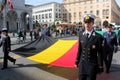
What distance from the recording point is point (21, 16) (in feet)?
234

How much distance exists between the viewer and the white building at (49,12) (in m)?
141

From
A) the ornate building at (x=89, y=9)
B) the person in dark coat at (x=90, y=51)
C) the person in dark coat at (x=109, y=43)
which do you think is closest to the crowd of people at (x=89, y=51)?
the person in dark coat at (x=90, y=51)

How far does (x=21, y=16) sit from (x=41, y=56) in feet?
205

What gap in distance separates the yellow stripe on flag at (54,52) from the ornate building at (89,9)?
10987cm

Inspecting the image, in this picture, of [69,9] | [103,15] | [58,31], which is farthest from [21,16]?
[69,9]

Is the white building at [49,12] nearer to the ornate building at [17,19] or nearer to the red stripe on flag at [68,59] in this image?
the ornate building at [17,19]

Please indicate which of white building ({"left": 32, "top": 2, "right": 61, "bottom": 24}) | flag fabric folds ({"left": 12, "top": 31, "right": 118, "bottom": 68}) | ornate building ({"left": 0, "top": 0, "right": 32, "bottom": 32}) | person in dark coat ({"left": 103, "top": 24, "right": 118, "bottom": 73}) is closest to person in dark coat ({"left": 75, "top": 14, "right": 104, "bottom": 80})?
flag fabric folds ({"left": 12, "top": 31, "right": 118, "bottom": 68})

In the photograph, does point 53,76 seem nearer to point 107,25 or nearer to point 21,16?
point 107,25

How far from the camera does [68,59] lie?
28.6 ft

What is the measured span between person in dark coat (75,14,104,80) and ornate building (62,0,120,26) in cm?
11529

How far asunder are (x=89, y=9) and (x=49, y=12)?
73.8 ft

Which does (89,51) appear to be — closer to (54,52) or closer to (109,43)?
(109,43)

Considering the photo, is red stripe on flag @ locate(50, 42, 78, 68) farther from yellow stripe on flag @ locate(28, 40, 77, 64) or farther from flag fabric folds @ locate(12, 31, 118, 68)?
yellow stripe on flag @ locate(28, 40, 77, 64)

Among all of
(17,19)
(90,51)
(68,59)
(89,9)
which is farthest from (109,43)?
(89,9)
